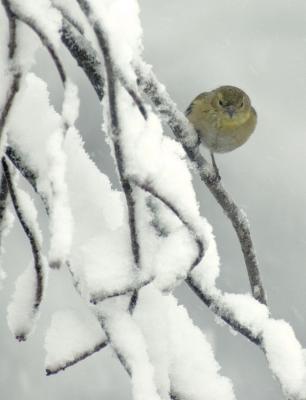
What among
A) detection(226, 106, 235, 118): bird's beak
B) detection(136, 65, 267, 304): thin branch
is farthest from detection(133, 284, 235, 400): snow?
detection(226, 106, 235, 118): bird's beak

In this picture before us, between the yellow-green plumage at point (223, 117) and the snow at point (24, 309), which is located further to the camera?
the yellow-green plumage at point (223, 117)

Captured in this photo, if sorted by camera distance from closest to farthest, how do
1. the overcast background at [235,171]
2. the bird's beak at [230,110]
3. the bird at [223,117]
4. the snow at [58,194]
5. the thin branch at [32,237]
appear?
the snow at [58,194]
the thin branch at [32,237]
the overcast background at [235,171]
the bird at [223,117]
the bird's beak at [230,110]

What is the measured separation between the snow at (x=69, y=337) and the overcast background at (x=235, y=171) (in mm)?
1376

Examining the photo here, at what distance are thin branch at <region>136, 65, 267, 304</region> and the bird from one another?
158cm

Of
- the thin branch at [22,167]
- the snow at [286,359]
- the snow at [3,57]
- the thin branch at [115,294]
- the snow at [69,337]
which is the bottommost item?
the snow at [286,359]

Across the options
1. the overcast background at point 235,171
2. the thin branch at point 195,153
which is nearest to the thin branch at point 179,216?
the thin branch at point 195,153

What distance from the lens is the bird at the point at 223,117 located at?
8.59 feet

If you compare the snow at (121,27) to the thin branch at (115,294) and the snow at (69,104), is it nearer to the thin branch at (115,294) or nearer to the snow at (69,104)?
the snow at (69,104)

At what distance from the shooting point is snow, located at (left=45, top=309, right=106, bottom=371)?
54cm

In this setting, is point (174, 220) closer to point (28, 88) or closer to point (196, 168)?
point (28, 88)

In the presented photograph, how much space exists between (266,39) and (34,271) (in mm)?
2173

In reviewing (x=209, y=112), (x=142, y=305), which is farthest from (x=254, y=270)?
(x=209, y=112)

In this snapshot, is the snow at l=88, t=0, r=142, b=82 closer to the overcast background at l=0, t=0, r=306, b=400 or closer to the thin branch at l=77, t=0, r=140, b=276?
the thin branch at l=77, t=0, r=140, b=276

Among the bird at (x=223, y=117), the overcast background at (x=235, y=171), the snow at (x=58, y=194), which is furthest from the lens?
the bird at (x=223, y=117)
